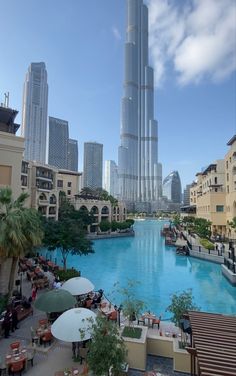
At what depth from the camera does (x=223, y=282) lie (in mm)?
25391

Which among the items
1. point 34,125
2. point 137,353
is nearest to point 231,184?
point 137,353

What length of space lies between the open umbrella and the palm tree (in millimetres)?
2848

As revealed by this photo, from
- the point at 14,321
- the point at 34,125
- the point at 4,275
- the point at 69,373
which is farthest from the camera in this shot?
the point at 34,125

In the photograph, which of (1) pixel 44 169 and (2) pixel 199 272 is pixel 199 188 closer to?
(1) pixel 44 169

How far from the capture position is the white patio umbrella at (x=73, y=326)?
920 cm

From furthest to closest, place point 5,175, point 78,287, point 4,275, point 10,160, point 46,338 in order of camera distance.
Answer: point 10,160
point 5,175
point 4,275
point 78,287
point 46,338

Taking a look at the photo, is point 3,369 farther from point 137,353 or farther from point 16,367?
point 137,353

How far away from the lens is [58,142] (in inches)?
7160

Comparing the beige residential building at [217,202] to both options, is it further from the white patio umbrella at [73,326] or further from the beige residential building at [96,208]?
the white patio umbrella at [73,326]

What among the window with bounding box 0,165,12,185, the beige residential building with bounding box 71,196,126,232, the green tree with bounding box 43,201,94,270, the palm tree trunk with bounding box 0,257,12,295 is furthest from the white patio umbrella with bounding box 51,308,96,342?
the beige residential building with bounding box 71,196,126,232

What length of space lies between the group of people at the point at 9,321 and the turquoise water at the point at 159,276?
844 centimetres

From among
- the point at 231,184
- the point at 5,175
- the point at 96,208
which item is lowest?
the point at 96,208

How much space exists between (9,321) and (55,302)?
226 cm

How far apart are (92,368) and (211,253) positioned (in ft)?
97.9
